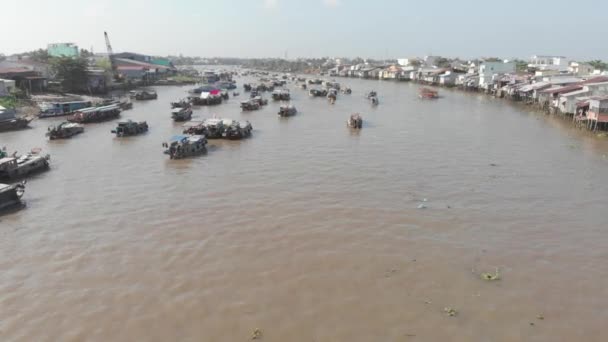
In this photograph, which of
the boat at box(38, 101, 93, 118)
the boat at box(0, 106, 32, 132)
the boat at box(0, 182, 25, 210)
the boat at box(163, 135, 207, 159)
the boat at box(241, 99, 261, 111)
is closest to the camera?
the boat at box(0, 182, 25, 210)

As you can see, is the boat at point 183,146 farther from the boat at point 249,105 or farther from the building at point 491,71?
the building at point 491,71

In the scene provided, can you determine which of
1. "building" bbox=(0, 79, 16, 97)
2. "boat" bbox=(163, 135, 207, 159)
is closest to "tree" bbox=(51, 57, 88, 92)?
"building" bbox=(0, 79, 16, 97)

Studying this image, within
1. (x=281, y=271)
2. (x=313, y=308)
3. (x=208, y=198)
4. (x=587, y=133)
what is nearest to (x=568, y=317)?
(x=313, y=308)

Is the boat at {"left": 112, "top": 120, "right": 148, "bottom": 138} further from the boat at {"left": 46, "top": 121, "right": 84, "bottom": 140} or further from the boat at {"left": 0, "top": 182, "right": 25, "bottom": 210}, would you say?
the boat at {"left": 0, "top": 182, "right": 25, "bottom": 210}

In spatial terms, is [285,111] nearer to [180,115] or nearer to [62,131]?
[180,115]

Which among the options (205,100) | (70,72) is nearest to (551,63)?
(205,100)

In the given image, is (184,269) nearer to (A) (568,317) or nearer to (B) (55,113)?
(A) (568,317)

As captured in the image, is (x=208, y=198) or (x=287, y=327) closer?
(x=287, y=327)
